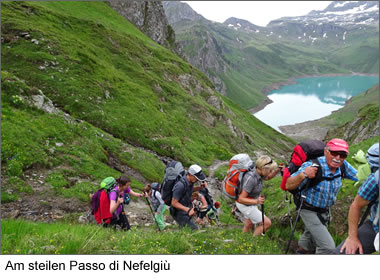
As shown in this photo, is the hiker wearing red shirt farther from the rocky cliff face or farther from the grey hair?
the rocky cliff face

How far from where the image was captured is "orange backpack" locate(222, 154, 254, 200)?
23.7ft

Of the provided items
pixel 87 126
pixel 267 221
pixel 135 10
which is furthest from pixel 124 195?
pixel 135 10

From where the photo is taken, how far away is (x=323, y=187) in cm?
612

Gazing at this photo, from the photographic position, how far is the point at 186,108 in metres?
44.2

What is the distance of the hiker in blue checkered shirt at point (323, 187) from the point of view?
582cm

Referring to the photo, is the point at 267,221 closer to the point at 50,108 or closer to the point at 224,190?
the point at 224,190

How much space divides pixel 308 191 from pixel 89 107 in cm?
2504

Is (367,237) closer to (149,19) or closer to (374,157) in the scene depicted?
(374,157)

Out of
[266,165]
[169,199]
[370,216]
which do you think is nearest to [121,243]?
[169,199]

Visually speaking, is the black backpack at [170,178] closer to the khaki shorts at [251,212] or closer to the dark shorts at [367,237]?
the khaki shorts at [251,212]

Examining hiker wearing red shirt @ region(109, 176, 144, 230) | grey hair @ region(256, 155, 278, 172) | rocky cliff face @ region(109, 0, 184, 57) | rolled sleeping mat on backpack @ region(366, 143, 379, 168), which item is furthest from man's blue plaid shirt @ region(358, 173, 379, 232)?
rocky cliff face @ region(109, 0, 184, 57)

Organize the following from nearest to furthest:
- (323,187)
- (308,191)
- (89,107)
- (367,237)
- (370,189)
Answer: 1. (370,189)
2. (367,237)
3. (323,187)
4. (308,191)
5. (89,107)

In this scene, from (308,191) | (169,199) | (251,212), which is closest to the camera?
(308,191)

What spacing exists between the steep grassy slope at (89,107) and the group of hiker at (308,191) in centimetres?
895
